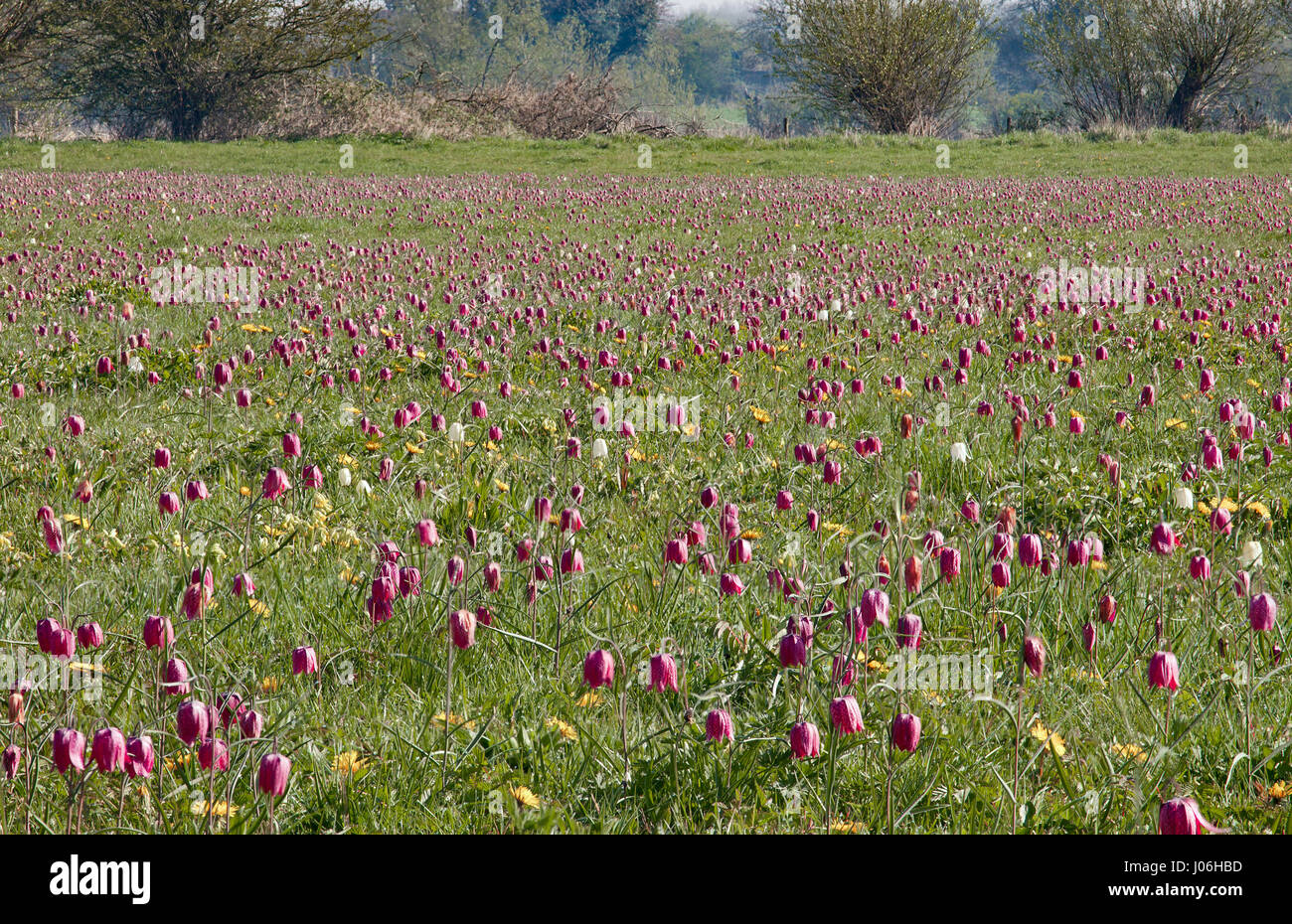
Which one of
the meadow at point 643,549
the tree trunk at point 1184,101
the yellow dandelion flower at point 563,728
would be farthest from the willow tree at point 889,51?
the yellow dandelion flower at point 563,728

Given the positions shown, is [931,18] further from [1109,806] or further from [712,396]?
[1109,806]

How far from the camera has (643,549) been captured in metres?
4.39

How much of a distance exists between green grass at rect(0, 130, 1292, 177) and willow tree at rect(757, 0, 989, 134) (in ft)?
47.9

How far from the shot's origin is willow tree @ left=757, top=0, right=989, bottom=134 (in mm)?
51250

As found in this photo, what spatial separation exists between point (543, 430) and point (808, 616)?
136 inches

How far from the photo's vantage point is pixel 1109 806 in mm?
2670

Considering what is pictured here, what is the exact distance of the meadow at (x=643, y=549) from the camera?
2.76 meters

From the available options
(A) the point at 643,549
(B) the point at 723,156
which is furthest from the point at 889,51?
(A) the point at 643,549

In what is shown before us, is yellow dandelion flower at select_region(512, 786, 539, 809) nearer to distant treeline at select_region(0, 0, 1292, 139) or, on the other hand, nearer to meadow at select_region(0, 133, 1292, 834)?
meadow at select_region(0, 133, 1292, 834)

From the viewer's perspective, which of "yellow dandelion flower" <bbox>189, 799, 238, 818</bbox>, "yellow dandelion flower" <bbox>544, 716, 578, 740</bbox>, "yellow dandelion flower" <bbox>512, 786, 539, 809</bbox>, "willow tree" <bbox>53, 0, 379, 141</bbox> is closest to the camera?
"yellow dandelion flower" <bbox>189, 799, 238, 818</bbox>

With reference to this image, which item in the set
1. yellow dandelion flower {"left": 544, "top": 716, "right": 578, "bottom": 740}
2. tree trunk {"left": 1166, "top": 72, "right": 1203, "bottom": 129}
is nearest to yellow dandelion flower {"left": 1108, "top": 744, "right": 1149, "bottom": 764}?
yellow dandelion flower {"left": 544, "top": 716, "right": 578, "bottom": 740}

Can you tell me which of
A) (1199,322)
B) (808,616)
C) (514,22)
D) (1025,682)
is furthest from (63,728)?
(514,22)

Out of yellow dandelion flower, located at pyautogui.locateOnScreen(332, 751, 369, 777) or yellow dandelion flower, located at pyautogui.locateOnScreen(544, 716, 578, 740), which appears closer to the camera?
yellow dandelion flower, located at pyautogui.locateOnScreen(332, 751, 369, 777)

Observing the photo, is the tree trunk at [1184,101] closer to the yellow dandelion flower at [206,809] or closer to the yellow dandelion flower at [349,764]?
the yellow dandelion flower at [349,764]
